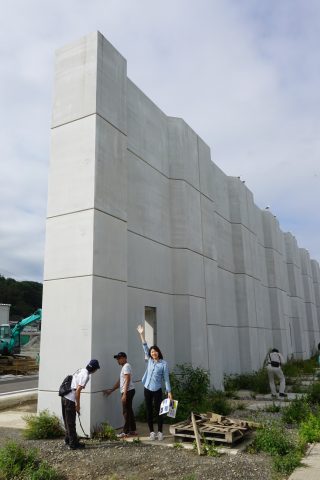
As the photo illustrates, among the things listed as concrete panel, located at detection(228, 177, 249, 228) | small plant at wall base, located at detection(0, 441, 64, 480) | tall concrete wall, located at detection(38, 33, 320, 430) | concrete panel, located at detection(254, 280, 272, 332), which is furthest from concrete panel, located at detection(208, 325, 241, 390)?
small plant at wall base, located at detection(0, 441, 64, 480)

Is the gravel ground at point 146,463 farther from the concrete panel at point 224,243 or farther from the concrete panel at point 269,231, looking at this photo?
the concrete panel at point 269,231

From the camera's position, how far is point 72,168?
9172 mm

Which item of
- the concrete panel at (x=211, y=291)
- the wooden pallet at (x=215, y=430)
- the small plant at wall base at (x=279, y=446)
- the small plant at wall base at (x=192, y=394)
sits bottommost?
the small plant at wall base at (x=279, y=446)

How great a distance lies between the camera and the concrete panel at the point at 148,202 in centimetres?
1072

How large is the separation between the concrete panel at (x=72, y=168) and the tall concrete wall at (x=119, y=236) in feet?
0.08

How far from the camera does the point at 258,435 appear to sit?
22.8ft

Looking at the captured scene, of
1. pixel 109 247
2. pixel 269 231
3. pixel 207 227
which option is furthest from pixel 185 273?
pixel 269 231

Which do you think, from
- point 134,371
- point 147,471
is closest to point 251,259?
point 134,371

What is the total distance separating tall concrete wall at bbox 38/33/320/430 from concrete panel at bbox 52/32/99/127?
28 mm

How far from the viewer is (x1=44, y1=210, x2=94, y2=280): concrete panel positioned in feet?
27.8

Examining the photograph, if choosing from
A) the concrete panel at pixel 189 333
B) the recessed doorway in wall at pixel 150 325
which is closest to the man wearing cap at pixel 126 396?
the recessed doorway in wall at pixel 150 325

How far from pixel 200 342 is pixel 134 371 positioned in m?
3.13

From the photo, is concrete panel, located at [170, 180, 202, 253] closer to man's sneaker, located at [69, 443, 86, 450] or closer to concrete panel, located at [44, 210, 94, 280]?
concrete panel, located at [44, 210, 94, 280]

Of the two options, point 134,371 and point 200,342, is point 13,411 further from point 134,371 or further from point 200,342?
point 200,342
